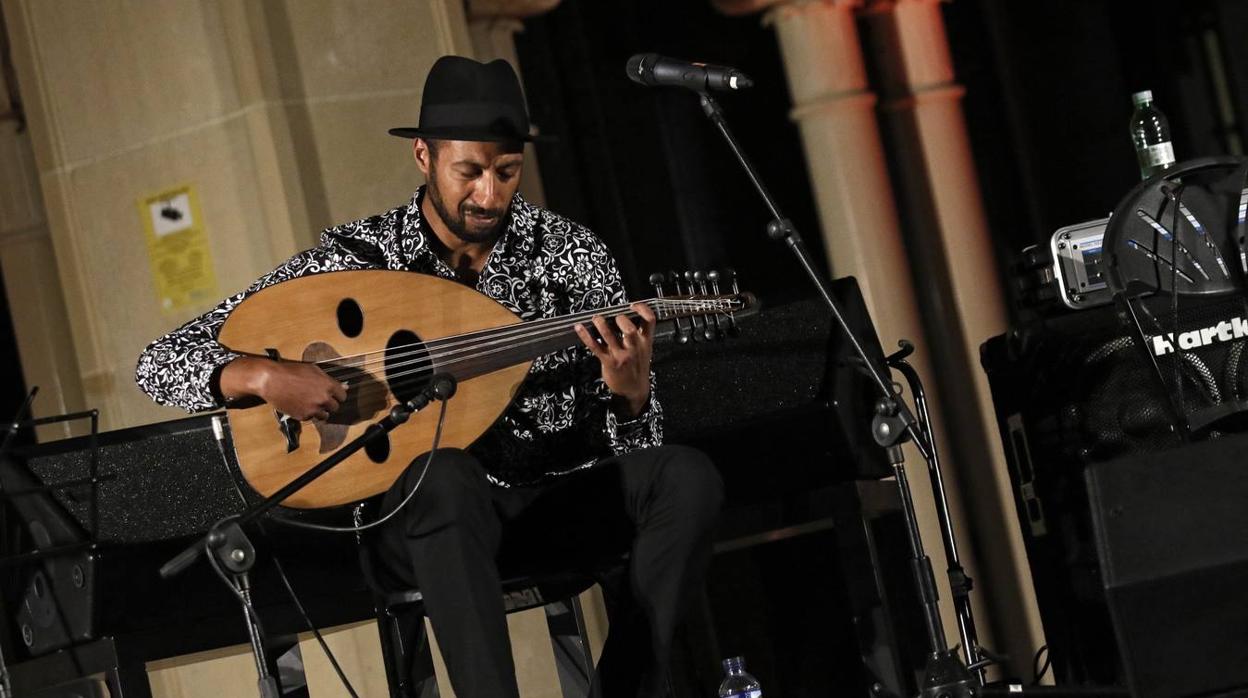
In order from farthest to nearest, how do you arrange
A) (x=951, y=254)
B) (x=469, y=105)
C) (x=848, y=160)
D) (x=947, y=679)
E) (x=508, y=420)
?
(x=951, y=254), (x=848, y=160), (x=469, y=105), (x=508, y=420), (x=947, y=679)

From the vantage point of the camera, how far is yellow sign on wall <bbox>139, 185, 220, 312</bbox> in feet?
13.1

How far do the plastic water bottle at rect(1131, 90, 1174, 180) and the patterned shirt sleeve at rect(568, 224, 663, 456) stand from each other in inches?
57.3

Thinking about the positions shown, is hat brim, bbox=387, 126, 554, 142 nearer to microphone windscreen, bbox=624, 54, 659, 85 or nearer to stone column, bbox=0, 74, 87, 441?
microphone windscreen, bbox=624, 54, 659, 85

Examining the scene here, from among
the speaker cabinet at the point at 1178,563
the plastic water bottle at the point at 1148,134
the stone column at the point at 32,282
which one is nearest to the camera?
the speaker cabinet at the point at 1178,563

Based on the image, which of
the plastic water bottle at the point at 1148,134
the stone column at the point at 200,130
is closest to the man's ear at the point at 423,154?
the stone column at the point at 200,130

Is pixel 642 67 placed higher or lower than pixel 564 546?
higher

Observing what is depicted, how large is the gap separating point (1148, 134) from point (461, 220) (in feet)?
6.21

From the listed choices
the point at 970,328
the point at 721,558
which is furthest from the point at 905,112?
the point at 721,558

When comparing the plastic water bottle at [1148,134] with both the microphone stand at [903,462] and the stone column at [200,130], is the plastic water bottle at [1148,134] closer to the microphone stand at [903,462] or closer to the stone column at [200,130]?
the microphone stand at [903,462]

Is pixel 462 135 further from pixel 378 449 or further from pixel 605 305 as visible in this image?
pixel 378 449

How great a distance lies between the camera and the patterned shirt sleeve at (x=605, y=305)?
108 inches

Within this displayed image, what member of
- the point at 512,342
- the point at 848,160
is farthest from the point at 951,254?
the point at 512,342

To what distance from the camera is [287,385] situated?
2.55 metres

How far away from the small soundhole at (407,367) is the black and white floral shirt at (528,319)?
0.46 ft
